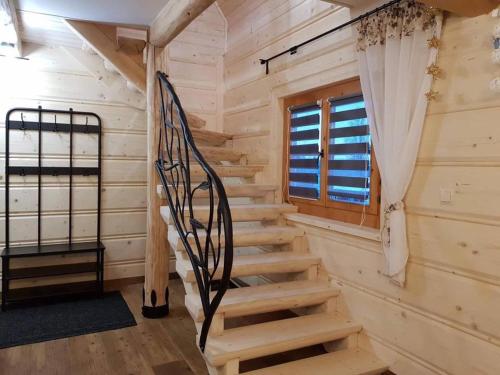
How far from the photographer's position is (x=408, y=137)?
2104mm

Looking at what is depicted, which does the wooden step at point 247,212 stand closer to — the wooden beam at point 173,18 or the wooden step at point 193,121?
the wooden step at point 193,121

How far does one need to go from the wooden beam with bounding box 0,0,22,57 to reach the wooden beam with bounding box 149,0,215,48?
3.11ft

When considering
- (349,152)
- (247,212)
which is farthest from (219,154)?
(349,152)

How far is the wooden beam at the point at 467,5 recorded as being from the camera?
1.73m

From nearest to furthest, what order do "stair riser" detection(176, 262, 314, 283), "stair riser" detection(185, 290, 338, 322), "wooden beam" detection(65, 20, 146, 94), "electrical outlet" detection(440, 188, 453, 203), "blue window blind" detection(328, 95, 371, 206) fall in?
"electrical outlet" detection(440, 188, 453, 203), "stair riser" detection(185, 290, 338, 322), "stair riser" detection(176, 262, 314, 283), "blue window blind" detection(328, 95, 371, 206), "wooden beam" detection(65, 20, 146, 94)

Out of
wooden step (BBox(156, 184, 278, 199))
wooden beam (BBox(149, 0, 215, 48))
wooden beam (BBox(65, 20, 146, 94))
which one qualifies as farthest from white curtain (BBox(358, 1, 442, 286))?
wooden beam (BBox(65, 20, 146, 94))

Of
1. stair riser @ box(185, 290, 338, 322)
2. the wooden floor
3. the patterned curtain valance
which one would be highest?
the patterned curtain valance

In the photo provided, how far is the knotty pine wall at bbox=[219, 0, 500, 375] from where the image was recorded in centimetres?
184

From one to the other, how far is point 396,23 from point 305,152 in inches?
49.3

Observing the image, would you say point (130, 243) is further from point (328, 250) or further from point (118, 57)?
point (328, 250)

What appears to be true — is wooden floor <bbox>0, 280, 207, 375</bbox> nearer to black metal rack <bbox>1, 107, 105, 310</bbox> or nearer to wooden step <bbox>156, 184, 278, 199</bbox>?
black metal rack <bbox>1, 107, 105, 310</bbox>

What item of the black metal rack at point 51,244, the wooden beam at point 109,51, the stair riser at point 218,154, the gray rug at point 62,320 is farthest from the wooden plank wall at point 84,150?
the stair riser at point 218,154

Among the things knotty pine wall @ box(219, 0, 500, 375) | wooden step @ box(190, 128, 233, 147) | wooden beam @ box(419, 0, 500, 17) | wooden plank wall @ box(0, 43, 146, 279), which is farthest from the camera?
wooden step @ box(190, 128, 233, 147)

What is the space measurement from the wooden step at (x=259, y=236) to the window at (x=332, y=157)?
27 centimetres
